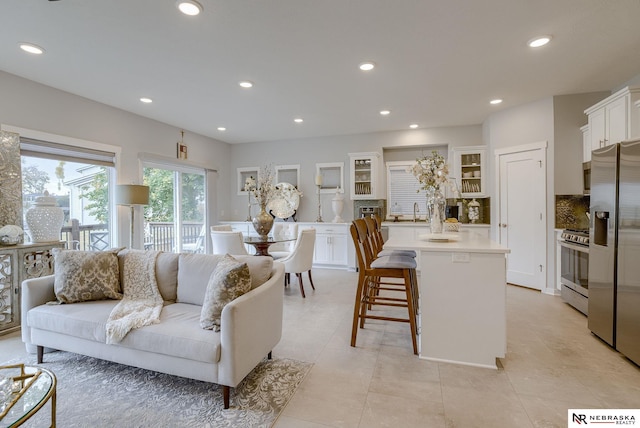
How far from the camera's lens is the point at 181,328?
1.89 metres

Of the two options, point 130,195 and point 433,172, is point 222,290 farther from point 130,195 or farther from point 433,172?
point 130,195

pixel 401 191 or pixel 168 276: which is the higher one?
pixel 401 191

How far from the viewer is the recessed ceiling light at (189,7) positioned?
6.78 ft

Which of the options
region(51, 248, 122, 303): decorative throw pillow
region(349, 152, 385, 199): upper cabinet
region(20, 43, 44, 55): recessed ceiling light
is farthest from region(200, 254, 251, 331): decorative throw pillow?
region(349, 152, 385, 199): upper cabinet

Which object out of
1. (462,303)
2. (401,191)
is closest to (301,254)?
(462,303)

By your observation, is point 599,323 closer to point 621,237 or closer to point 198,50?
point 621,237

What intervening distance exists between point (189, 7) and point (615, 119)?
14.3 feet

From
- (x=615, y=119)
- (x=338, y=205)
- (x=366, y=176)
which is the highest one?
(x=615, y=119)

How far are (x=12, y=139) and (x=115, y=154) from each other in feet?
3.85

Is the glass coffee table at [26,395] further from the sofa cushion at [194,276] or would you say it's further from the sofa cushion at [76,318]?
the sofa cushion at [194,276]

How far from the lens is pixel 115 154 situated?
423 cm

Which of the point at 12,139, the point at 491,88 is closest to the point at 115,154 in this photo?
the point at 12,139

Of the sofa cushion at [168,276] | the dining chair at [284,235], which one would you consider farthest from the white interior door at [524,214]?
the sofa cushion at [168,276]

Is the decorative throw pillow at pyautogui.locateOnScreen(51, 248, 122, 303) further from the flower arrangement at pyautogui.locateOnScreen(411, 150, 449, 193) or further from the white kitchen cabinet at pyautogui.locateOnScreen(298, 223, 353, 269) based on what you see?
the white kitchen cabinet at pyautogui.locateOnScreen(298, 223, 353, 269)
